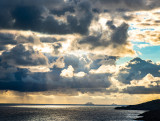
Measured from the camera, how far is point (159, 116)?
147375mm

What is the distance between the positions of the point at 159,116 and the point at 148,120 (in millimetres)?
8806

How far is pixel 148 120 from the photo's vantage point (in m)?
153
